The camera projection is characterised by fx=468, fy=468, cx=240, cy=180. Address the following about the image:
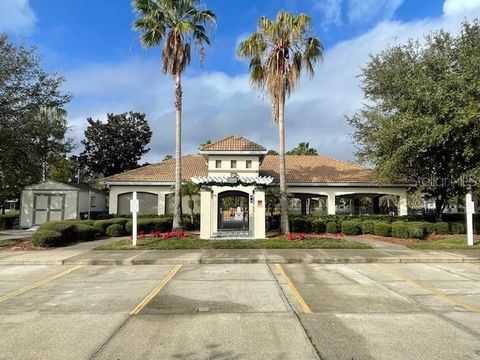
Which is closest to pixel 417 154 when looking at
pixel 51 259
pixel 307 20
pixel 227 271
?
pixel 307 20

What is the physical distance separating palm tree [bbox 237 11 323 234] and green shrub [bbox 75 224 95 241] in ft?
31.3

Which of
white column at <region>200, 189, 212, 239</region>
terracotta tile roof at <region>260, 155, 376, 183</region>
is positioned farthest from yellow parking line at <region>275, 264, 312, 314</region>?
terracotta tile roof at <region>260, 155, 376, 183</region>

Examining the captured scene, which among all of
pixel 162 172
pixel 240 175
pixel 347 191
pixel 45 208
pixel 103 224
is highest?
pixel 162 172

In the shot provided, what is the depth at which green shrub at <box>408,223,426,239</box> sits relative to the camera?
2309 cm

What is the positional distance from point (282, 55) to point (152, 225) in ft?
37.8

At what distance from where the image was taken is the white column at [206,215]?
2188 cm

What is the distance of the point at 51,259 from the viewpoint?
1582 centimetres

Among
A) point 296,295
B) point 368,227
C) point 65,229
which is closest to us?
point 296,295

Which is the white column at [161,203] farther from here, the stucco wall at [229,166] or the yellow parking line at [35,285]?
the yellow parking line at [35,285]

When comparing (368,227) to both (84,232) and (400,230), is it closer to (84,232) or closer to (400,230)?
(400,230)

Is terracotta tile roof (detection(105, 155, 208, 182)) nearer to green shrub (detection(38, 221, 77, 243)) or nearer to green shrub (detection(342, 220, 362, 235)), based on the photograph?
green shrub (detection(38, 221, 77, 243))

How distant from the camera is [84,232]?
2273 cm

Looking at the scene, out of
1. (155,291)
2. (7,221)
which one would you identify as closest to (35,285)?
(155,291)

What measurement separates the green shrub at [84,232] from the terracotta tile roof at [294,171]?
9360 mm
